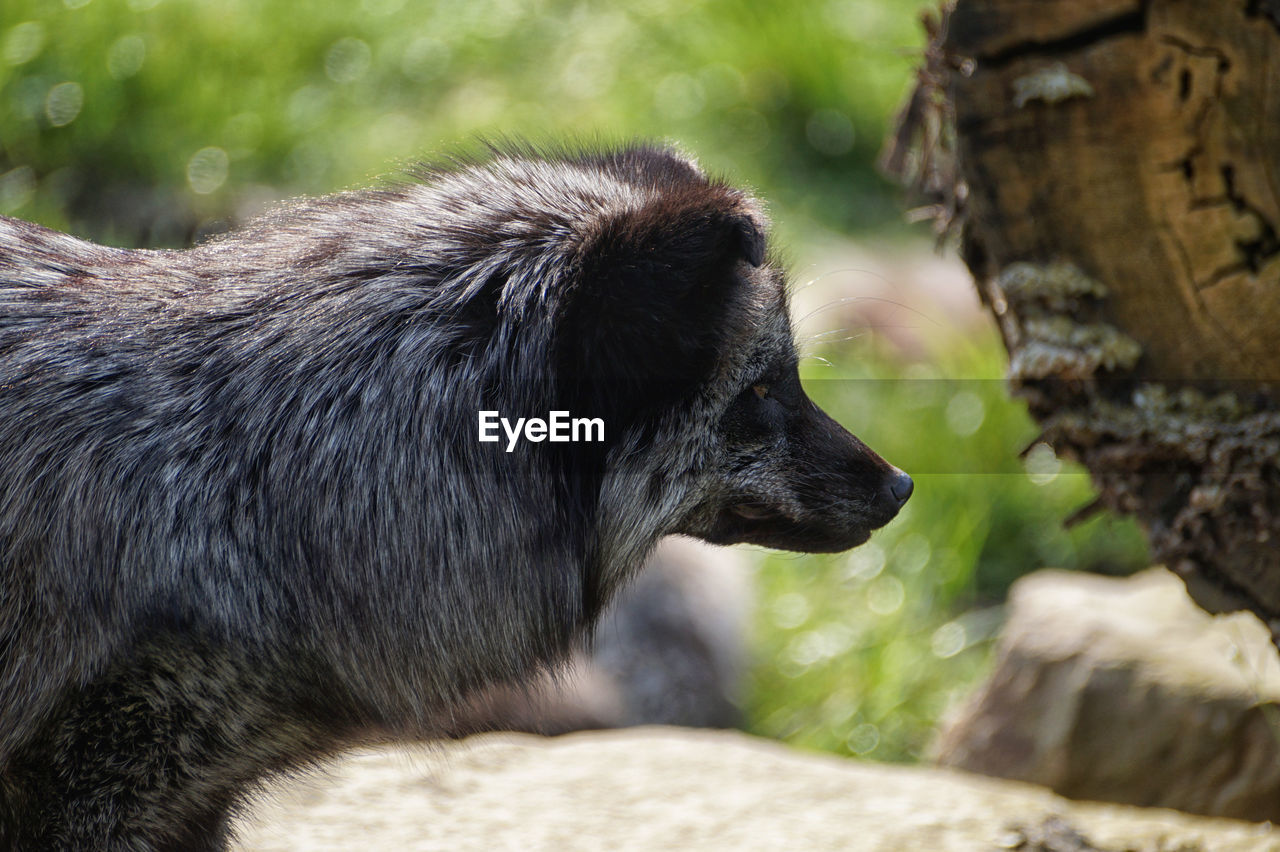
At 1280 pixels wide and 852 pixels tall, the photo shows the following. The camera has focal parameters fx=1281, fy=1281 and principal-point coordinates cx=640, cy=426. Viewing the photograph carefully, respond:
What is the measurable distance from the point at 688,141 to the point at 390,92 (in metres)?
1.96

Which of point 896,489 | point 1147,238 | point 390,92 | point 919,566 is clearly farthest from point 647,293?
point 390,92

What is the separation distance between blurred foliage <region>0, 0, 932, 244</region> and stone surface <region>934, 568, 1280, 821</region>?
3299mm

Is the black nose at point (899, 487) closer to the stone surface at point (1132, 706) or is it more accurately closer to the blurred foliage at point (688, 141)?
the stone surface at point (1132, 706)

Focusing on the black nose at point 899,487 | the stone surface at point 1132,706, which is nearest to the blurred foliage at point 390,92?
the stone surface at point 1132,706

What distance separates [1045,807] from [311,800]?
1.88m

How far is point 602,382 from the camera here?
7.82ft

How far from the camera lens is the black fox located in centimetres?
216

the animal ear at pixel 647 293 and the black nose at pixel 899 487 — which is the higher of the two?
the animal ear at pixel 647 293

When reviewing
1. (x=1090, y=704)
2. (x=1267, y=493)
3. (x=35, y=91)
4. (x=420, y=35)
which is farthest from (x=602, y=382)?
(x=420, y=35)

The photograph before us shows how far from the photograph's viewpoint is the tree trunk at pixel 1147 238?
2707mm

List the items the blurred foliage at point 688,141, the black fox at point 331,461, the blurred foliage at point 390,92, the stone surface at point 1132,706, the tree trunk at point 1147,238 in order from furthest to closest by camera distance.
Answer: the blurred foliage at point 390,92
the blurred foliage at point 688,141
the stone surface at point 1132,706
the tree trunk at point 1147,238
the black fox at point 331,461

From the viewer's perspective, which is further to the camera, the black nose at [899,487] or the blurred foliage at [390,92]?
the blurred foliage at [390,92]

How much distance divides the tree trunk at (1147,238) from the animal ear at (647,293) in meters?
0.76

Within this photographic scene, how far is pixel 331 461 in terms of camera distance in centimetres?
230
